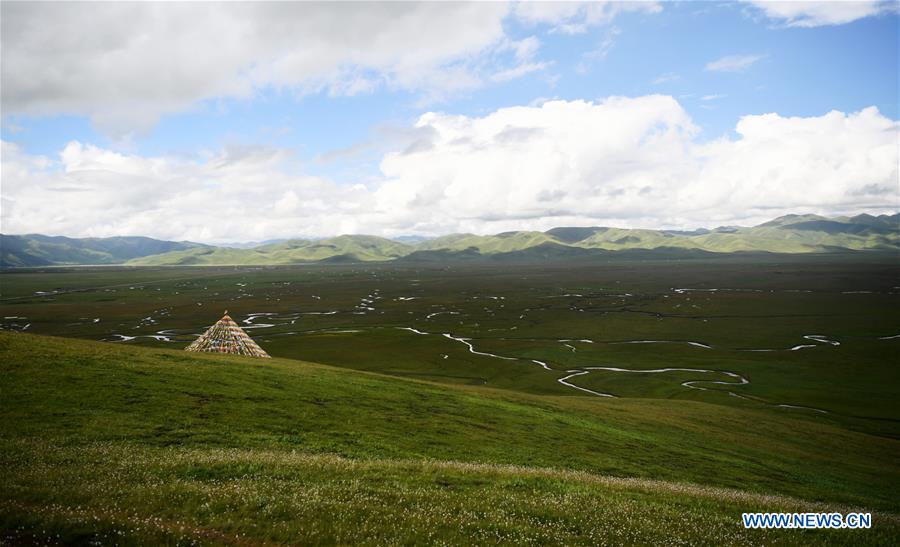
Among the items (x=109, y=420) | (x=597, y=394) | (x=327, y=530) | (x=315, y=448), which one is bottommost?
(x=597, y=394)

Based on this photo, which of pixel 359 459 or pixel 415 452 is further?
pixel 415 452

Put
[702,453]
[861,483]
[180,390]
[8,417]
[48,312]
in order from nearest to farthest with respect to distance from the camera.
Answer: [8,417], [180,390], [861,483], [702,453], [48,312]

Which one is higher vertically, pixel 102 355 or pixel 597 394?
pixel 102 355

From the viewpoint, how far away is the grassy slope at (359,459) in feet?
43.8

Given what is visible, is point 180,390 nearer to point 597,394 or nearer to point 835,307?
point 597,394

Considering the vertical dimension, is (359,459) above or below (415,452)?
above

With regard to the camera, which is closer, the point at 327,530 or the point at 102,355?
the point at 327,530

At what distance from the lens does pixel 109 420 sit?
1061 inches

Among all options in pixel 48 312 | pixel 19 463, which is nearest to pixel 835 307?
pixel 19 463

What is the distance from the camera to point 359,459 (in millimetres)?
24375

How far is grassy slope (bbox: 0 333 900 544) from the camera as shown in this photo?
1334 centimetres

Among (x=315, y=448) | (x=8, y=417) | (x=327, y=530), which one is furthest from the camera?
(x=315, y=448)

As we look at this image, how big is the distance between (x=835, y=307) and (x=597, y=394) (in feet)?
520

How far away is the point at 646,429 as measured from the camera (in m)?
49.0
